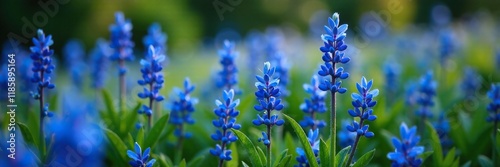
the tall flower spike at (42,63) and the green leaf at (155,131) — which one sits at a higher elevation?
the tall flower spike at (42,63)

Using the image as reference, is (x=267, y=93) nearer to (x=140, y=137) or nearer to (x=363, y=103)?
(x=363, y=103)

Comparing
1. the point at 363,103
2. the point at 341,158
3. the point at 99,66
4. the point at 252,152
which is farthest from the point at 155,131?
the point at 99,66

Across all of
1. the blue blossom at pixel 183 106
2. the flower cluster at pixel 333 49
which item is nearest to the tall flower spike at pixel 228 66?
the blue blossom at pixel 183 106

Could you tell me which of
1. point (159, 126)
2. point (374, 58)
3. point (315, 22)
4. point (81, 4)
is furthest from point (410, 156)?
point (81, 4)

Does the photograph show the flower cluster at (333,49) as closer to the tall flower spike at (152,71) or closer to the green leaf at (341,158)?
the green leaf at (341,158)

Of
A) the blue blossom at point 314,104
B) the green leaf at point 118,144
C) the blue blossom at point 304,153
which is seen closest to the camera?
the blue blossom at point 304,153

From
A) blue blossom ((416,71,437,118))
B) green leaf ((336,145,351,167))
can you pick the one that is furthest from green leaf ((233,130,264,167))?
blue blossom ((416,71,437,118))

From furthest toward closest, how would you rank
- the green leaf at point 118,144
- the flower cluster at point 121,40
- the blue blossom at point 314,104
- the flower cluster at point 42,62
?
the flower cluster at point 121,40 < the blue blossom at point 314,104 < the green leaf at point 118,144 < the flower cluster at point 42,62

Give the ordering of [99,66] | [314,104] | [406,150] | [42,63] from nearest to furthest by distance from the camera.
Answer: [406,150] → [42,63] → [314,104] → [99,66]
